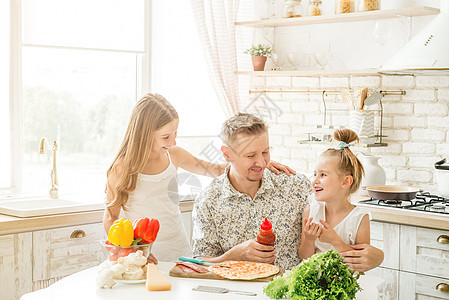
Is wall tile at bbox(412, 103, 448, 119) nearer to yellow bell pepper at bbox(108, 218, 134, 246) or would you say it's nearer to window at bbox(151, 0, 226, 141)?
window at bbox(151, 0, 226, 141)

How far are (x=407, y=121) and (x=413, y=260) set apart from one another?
1053mm

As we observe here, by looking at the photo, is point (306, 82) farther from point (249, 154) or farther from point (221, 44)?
point (249, 154)

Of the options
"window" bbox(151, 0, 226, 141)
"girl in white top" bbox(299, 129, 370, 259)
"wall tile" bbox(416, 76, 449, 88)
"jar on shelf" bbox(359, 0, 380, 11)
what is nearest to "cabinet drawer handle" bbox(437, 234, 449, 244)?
"girl in white top" bbox(299, 129, 370, 259)

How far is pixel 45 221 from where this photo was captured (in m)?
2.96

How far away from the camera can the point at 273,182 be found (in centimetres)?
254

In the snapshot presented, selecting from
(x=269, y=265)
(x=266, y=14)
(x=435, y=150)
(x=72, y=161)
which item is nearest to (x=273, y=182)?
(x=269, y=265)

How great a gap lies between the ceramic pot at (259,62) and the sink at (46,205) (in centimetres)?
160

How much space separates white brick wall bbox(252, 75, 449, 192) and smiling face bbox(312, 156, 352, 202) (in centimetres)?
135

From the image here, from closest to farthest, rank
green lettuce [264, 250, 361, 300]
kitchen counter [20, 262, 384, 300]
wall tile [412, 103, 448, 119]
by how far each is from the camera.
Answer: green lettuce [264, 250, 361, 300]
kitchen counter [20, 262, 384, 300]
wall tile [412, 103, 448, 119]

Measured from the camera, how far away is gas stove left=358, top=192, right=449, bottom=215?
3.14 meters

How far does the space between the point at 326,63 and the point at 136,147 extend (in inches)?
73.6

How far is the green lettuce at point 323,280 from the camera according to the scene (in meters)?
1.67

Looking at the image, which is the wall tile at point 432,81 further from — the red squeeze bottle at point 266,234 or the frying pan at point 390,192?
the red squeeze bottle at point 266,234

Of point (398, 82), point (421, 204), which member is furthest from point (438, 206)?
point (398, 82)
